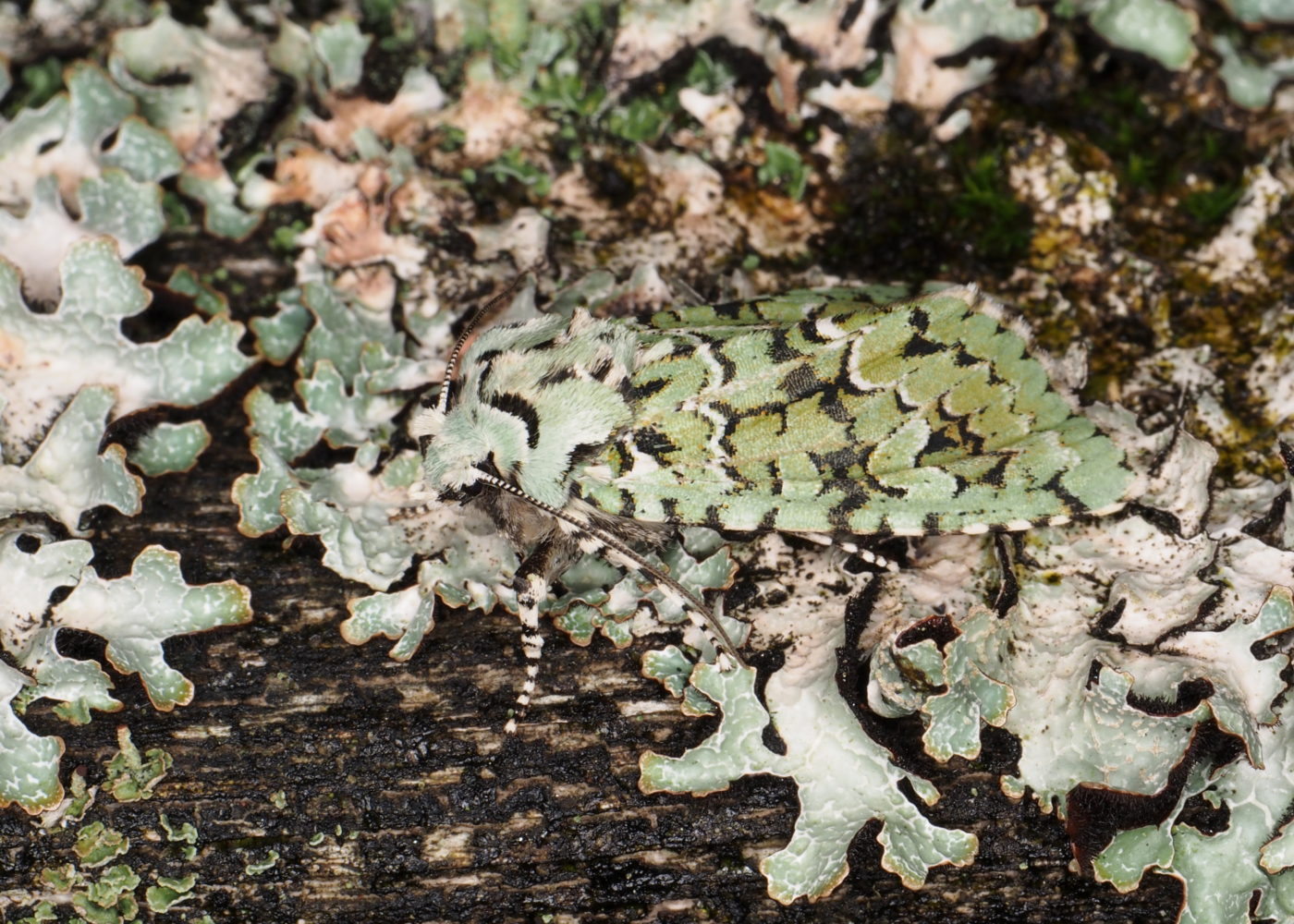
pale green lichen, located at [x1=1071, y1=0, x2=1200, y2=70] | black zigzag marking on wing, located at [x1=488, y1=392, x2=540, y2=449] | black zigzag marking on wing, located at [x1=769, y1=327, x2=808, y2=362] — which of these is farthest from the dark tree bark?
pale green lichen, located at [x1=1071, y1=0, x2=1200, y2=70]

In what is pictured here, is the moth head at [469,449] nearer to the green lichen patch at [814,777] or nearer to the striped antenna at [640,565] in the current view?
the striped antenna at [640,565]

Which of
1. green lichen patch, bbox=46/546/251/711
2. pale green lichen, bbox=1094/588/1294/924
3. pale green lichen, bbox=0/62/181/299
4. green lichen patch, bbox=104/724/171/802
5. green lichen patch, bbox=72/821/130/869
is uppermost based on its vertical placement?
pale green lichen, bbox=0/62/181/299

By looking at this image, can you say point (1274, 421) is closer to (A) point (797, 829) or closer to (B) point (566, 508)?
(A) point (797, 829)

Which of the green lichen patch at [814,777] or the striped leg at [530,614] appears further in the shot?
the striped leg at [530,614]

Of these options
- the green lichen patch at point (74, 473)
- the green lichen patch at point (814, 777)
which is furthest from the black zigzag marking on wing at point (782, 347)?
the green lichen patch at point (74, 473)

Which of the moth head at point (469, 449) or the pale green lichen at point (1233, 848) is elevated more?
the moth head at point (469, 449)

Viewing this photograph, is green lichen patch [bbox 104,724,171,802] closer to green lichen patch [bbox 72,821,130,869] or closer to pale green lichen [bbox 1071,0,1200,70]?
green lichen patch [bbox 72,821,130,869]

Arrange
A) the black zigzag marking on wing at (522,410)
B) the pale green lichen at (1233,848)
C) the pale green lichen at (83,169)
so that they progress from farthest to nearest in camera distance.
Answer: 1. the pale green lichen at (83,169)
2. the black zigzag marking on wing at (522,410)
3. the pale green lichen at (1233,848)

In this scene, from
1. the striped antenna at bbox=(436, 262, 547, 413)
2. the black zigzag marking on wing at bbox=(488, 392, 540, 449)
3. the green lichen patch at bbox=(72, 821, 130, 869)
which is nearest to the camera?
the green lichen patch at bbox=(72, 821, 130, 869)
